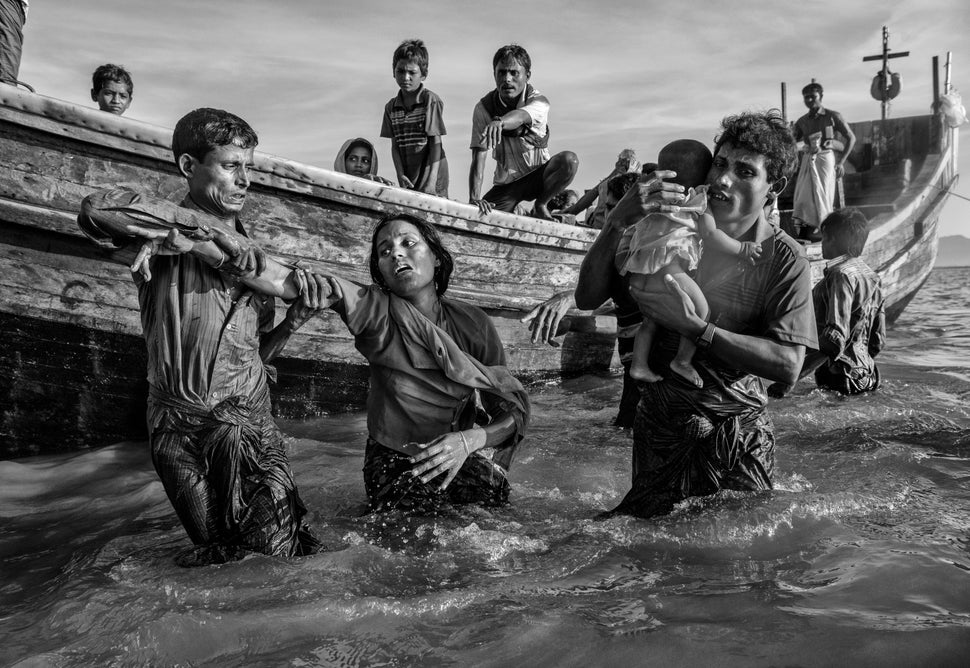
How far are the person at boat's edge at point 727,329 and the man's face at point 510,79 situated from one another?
4260mm

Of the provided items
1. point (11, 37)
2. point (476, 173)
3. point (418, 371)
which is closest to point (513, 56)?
point (476, 173)

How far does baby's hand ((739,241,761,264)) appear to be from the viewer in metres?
3.15

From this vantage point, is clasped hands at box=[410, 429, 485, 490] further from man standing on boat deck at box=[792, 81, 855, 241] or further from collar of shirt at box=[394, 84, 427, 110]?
man standing on boat deck at box=[792, 81, 855, 241]

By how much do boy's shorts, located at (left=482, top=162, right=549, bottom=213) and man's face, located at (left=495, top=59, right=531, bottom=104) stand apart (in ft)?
2.22

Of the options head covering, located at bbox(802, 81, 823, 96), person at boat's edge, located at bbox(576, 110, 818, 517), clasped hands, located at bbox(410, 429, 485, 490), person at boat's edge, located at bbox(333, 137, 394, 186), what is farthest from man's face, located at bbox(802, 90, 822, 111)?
clasped hands, located at bbox(410, 429, 485, 490)

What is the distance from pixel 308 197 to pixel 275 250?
411 mm

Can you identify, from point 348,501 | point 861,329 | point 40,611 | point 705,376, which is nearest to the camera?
point 40,611

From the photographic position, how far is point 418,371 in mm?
3398

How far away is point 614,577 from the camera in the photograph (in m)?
3.27

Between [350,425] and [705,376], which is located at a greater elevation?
[705,376]

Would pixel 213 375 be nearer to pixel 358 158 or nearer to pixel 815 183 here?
pixel 358 158

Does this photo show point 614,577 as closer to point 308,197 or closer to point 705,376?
point 705,376

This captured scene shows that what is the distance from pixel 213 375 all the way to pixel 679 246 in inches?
65.8

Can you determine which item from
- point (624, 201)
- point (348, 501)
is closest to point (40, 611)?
point (348, 501)
